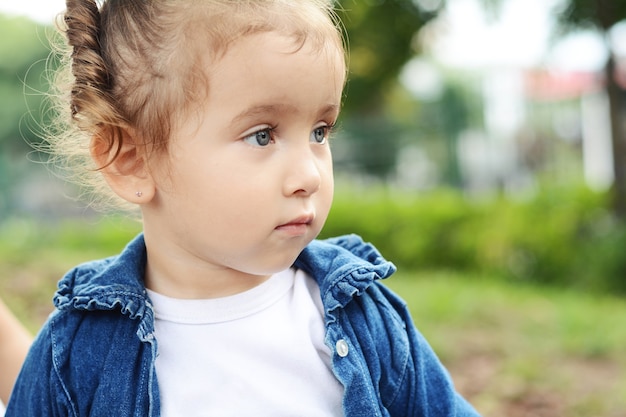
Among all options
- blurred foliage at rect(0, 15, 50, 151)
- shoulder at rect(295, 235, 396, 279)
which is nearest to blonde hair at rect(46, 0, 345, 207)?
shoulder at rect(295, 235, 396, 279)

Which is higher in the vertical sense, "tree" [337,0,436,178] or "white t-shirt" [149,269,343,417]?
"tree" [337,0,436,178]

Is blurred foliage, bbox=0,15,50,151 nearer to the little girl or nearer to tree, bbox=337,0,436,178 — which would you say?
tree, bbox=337,0,436,178

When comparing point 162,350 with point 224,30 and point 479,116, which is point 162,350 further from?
point 479,116

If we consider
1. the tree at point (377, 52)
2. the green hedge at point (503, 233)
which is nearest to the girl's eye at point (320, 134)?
the tree at point (377, 52)

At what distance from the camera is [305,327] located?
166 cm

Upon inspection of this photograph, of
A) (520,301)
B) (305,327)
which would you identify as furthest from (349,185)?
(305,327)

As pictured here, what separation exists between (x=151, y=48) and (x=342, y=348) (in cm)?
71

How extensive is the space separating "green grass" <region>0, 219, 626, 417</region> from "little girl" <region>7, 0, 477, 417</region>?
2.04 m

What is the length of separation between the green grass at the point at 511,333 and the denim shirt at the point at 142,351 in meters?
1.96

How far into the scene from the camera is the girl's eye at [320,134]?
1.58 metres

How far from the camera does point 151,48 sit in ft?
4.93

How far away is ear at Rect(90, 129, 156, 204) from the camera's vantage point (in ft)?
5.22

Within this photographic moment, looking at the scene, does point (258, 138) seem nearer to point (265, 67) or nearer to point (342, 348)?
point (265, 67)

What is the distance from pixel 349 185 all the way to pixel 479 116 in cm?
217
